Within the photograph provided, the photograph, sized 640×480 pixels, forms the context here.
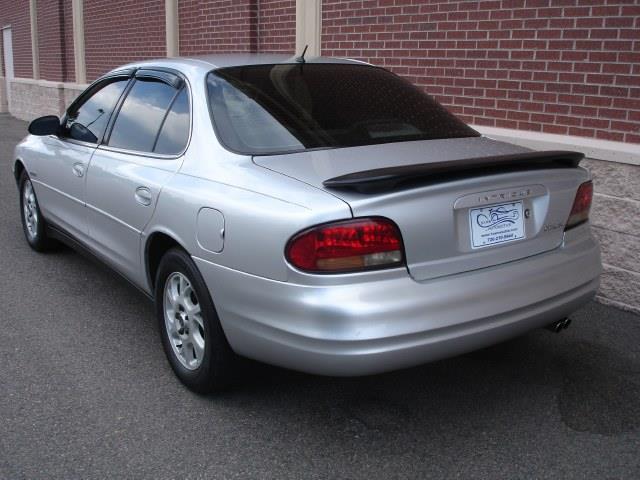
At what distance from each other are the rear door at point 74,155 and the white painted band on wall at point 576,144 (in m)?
3.01

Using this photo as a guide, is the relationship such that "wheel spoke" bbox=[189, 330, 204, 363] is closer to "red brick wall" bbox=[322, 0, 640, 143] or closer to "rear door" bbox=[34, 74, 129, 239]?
"rear door" bbox=[34, 74, 129, 239]

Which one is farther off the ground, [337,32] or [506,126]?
[337,32]

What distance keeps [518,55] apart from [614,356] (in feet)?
8.90

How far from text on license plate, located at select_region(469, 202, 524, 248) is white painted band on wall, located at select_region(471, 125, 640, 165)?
2179 millimetres

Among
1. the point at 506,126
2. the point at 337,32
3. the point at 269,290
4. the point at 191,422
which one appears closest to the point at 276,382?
the point at 191,422

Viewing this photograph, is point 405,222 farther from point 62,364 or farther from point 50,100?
point 50,100

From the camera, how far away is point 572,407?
3.49 m

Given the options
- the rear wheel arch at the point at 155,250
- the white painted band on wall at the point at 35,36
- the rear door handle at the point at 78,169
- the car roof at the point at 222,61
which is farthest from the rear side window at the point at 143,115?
the white painted band on wall at the point at 35,36

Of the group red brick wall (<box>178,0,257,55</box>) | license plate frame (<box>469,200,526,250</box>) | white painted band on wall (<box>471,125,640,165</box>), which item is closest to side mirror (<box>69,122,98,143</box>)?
license plate frame (<box>469,200,526,250</box>)

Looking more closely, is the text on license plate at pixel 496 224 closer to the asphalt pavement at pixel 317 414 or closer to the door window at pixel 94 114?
the asphalt pavement at pixel 317 414

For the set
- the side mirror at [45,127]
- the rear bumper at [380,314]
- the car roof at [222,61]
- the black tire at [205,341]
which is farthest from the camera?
the side mirror at [45,127]

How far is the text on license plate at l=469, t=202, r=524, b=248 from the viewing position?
2.99 meters

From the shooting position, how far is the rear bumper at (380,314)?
2740 millimetres

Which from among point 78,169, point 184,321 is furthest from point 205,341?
point 78,169
